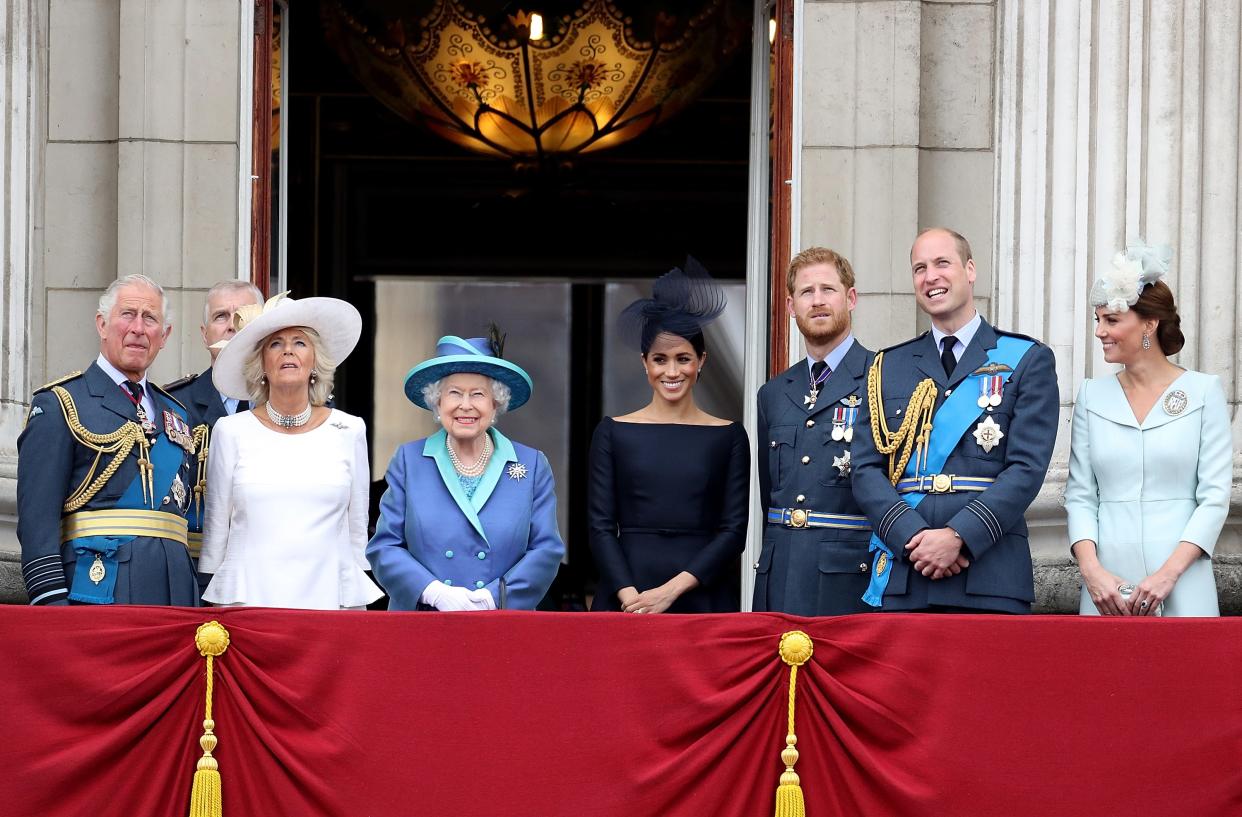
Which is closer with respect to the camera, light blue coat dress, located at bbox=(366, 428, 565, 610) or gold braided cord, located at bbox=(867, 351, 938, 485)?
gold braided cord, located at bbox=(867, 351, 938, 485)

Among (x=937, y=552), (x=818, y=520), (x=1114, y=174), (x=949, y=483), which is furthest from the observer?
(x=1114, y=174)

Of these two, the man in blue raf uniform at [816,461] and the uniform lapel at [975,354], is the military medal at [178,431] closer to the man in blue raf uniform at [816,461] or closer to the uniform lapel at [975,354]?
the man in blue raf uniform at [816,461]

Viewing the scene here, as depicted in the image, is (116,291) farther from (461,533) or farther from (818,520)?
(818,520)

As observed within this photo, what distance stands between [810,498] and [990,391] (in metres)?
0.71

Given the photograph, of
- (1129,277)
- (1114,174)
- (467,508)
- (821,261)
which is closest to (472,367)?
(467,508)

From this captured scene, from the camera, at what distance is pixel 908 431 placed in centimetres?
568

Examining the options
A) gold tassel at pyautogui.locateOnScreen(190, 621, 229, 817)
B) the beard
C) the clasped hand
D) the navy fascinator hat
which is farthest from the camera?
the navy fascinator hat

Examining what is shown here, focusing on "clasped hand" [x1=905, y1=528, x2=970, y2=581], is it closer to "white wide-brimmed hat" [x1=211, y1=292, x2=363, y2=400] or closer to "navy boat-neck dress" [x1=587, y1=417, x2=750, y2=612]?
"navy boat-neck dress" [x1=587, y1=417, x2=750, y2=612]

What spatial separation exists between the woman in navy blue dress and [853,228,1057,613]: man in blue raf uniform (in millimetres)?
616

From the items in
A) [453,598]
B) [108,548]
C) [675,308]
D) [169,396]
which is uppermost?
[675,308]

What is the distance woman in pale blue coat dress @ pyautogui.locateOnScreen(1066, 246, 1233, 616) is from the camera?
5.62m

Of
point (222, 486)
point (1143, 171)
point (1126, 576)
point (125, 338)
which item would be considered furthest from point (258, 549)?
point (1143, 171)

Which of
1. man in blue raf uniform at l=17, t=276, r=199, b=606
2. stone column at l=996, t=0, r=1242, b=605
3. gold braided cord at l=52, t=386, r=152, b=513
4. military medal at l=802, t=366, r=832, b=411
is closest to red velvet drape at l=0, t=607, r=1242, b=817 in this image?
man in blue raf uniform at l=17, t=276, r=199, b=606

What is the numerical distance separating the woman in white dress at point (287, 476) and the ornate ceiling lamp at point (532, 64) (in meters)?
6.03
